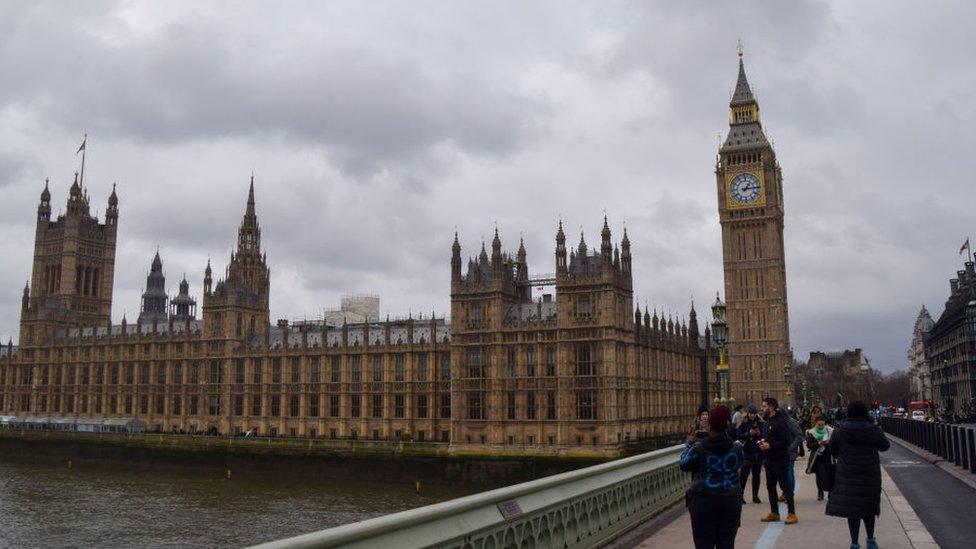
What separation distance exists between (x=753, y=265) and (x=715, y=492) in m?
106

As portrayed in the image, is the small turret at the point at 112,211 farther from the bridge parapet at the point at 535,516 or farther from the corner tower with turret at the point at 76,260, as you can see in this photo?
the bridge parapet at the point at 535,516

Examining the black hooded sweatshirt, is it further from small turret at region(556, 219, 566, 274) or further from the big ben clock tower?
the big ben clock tower

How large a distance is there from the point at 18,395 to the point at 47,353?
8497 millimetres

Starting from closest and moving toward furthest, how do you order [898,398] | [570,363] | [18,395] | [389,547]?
1. [389,547]
2. [570,363]
3. [18,395]
4. [898,398]

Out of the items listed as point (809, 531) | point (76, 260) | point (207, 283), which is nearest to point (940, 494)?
point (809, 531)

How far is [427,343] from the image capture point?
81.5 meters

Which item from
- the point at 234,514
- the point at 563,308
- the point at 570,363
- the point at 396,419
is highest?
the point at 563,308

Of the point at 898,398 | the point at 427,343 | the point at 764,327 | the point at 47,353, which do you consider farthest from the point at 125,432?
the point at 898,398

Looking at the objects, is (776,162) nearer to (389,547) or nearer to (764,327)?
(764,327)

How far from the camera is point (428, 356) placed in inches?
3201

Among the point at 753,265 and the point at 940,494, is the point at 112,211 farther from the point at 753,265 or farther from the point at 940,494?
the point at 940,494

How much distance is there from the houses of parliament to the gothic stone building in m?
0.18

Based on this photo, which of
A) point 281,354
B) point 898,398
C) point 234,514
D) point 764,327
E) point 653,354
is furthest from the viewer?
point 898,398

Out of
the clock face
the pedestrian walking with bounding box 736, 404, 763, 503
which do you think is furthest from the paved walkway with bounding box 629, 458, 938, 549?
the clock face
